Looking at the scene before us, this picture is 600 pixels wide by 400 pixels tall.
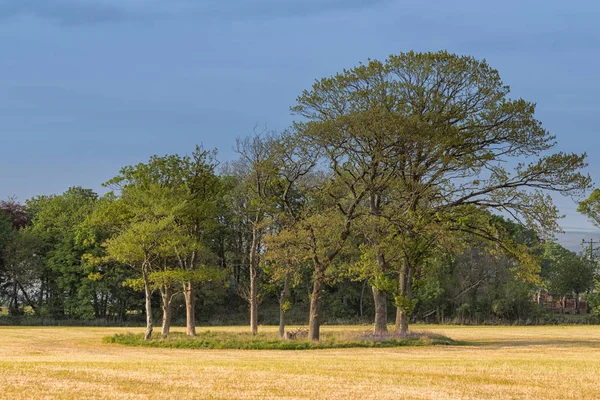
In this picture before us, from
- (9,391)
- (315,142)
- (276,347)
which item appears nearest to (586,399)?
(9,391)

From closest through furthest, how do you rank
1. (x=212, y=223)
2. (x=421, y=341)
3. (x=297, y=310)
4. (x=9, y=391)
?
(x=9, y=391) → (x=421, y=341) → (x=212, y=223) → (x=297, y=310)

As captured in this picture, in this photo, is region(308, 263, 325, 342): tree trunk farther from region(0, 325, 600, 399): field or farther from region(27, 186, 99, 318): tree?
region(27, 186, 99, 318): tree

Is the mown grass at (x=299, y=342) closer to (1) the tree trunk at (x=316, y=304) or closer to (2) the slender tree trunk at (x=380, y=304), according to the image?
(1) the tree trunk at (x=316, y=304)

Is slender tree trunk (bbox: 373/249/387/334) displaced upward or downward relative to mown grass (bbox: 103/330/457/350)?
upward

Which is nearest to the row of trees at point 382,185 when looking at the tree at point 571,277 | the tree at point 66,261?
the tree at point 66,261

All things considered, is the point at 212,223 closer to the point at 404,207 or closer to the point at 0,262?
the point at 404,207

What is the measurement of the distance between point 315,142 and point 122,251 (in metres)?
12.5

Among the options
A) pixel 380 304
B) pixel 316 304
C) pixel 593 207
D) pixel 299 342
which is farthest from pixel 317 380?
pixel 593 207

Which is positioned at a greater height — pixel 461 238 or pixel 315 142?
pixel 315 142

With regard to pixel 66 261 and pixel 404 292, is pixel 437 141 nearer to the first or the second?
pixel 404 292

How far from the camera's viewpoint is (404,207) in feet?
130

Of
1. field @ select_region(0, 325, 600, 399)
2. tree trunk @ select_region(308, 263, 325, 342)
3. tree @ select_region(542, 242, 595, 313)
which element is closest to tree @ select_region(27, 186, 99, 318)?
tree trunk @ select_region(308, 263, 325, 342)

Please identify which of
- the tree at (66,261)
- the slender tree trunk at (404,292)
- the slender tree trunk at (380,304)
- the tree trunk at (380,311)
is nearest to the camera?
the slender tree trunk at (380,304)

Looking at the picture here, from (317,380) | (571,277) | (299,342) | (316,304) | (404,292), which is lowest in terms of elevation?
(299,342)
